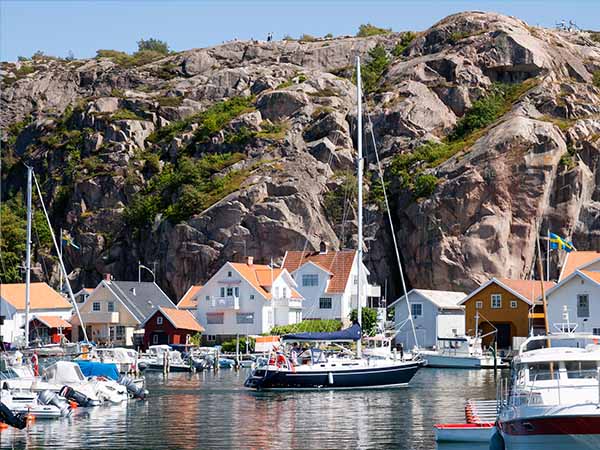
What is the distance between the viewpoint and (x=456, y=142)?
137m

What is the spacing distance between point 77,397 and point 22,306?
6224 centimetres

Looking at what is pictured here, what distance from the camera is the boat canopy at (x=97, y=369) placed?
6234 cm

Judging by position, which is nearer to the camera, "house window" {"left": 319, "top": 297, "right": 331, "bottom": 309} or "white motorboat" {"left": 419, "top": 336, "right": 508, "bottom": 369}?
"white motorboat" {"left": 419, "top": 336, "right": 508, "bottom": 369}

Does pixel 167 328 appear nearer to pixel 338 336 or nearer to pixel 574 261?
pixel 574 261

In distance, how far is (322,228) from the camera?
127 metres

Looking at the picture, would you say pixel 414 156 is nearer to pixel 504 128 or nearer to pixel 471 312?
pixel 504 128

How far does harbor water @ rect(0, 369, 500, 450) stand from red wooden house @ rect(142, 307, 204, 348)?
122ft

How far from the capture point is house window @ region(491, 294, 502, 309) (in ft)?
340

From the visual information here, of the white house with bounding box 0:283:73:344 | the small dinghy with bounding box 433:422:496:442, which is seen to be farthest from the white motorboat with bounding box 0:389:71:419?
the white house with bounding box 0:283:73:344

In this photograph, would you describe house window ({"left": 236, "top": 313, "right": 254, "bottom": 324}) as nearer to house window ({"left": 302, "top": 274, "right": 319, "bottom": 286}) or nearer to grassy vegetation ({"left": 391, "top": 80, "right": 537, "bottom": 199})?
house window ({"left": 302, "top": 274, "right": 319, "bottom": 286})

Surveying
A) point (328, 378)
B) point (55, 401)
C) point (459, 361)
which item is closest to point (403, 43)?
point (459, 361)

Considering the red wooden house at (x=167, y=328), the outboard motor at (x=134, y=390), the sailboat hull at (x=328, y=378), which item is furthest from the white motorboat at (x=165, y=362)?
the outboard motor at (x=134, y=390)

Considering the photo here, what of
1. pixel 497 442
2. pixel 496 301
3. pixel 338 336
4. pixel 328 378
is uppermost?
pixel 496 301

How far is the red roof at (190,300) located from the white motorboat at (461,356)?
29.5 meters
